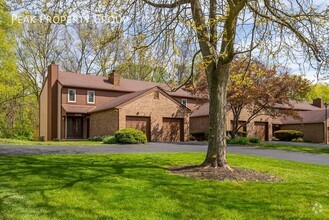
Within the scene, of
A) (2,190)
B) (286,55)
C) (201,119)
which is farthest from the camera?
(201,119)

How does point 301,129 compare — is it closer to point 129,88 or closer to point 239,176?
point 129,88

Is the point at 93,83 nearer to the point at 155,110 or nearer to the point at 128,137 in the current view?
the point at 155,110

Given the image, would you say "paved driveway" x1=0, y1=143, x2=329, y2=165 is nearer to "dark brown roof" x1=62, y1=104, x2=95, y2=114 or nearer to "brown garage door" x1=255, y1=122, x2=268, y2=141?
"dark brown roof" x1=62, y1=104, x2=95, y2=114

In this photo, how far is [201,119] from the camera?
118 ft

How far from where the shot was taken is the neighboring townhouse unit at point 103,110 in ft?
92.6

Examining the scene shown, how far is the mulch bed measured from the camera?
8758 mm

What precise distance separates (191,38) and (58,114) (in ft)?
84.4

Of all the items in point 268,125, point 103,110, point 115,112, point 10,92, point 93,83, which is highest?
point 93,83

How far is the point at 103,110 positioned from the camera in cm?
2909

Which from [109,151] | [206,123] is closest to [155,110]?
[206,123]

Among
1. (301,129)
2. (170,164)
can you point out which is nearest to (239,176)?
(170,164)

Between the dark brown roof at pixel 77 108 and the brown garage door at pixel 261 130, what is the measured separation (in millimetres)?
19630

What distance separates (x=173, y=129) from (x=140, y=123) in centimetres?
389

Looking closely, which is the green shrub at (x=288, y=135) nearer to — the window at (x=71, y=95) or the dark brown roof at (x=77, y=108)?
the dark brown roof at (x=77, y=108)
